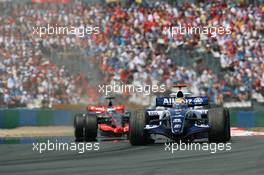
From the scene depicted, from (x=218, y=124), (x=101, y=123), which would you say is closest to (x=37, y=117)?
(x=101, y=123)

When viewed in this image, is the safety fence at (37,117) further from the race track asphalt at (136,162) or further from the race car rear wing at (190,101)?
the race track asphalt at (136,162)

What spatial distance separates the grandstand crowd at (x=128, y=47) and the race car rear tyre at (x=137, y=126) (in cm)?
1121

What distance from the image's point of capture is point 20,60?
26.7 metres

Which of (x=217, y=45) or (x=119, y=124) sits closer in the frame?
(x=119, y=124)

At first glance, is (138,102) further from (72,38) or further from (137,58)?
(72,38)

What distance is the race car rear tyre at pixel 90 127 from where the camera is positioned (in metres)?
17.7

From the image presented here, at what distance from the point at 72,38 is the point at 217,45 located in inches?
227

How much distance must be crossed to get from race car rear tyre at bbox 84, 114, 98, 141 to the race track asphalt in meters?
3.40

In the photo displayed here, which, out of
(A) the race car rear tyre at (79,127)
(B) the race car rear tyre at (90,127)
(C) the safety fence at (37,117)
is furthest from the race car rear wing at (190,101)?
(C) the safety fence at (37,117)

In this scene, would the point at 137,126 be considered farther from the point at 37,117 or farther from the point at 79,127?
the point at 37,117

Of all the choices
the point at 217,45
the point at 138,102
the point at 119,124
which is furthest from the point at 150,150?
the point at 217,45

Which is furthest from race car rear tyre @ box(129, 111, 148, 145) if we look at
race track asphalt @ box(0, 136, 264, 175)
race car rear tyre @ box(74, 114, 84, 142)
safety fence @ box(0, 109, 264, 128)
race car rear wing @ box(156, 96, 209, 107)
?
safety fence @ box(0, 109, 264, 128)

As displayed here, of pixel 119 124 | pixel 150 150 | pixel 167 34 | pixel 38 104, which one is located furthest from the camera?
pixel 167 34

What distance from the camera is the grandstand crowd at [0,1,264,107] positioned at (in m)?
25.7
